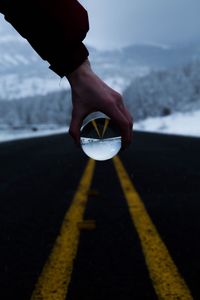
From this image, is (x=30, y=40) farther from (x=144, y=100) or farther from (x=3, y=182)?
(x=144, y=100)

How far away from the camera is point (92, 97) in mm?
1177

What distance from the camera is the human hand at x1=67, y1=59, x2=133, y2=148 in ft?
3.84

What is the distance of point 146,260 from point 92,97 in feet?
5.43

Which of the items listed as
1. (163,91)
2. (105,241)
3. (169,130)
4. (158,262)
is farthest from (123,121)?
(163,91)

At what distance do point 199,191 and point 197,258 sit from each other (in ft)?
8.75

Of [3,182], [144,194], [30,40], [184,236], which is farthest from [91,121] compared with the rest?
[3,182]

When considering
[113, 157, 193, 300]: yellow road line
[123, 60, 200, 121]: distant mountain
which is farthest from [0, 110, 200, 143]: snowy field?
[123, 60, 200, 121]: distant mountain

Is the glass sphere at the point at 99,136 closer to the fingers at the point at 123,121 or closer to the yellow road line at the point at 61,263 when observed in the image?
the fingers at the point at 123,121

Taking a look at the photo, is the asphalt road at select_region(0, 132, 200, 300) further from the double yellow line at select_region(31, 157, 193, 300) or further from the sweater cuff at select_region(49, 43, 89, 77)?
the sweater cuff at select_region(49, 43, 89, 77)

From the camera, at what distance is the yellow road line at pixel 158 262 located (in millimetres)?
2070

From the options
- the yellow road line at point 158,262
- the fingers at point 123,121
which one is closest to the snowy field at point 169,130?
the yellow road line at point 158,262

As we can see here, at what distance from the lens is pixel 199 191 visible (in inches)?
205

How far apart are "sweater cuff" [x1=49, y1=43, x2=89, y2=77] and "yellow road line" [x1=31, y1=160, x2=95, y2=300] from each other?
120 cm

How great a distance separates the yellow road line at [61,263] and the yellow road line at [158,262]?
43 centimetres
